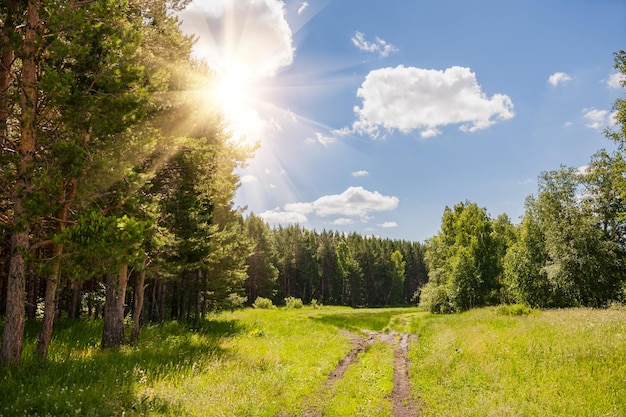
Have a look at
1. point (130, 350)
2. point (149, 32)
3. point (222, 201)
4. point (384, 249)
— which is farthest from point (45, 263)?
point (384, 249)

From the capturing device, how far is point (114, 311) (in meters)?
14.4

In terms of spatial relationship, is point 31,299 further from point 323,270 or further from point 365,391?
point 323,270

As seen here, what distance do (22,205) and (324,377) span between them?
1131 cm

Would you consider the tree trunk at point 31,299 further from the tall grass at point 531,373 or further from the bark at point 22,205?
the tall grass at point 531,373

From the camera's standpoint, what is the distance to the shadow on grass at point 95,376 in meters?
7.25

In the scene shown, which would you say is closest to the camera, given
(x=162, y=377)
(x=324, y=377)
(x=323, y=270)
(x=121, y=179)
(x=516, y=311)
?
(x=121, y=179)

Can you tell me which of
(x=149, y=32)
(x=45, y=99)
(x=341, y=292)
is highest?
(x=149, y=32)

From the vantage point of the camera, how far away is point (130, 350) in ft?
45.0

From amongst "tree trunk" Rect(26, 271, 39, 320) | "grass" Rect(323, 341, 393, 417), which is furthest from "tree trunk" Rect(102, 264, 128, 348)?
"grass" Rect(323, 341, 393, 417)

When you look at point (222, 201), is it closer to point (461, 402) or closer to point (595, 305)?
point (461, 402)

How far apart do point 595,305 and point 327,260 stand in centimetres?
6956

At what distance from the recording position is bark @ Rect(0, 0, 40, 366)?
8.55m

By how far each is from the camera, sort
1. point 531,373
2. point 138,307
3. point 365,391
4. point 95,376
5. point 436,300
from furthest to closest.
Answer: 1. point 436,300
2. point 138,307
3. point 365,391
4. point 531,373
5. point 95,376

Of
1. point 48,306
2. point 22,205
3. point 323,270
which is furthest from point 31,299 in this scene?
point 323,270
